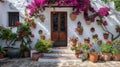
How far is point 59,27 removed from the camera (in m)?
15.9

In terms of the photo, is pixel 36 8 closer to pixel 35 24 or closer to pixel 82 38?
pixel 35 24

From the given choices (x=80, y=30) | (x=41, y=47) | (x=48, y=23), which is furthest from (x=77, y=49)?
(x=48, y=23)

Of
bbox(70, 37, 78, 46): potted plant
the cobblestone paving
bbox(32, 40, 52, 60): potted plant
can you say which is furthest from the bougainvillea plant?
bbox(70, 37, 78, 46): potted plant

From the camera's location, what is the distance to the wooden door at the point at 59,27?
15.8 meters

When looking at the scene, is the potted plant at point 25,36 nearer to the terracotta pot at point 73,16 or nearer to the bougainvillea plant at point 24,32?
the bougainvillea plant at point 24,32

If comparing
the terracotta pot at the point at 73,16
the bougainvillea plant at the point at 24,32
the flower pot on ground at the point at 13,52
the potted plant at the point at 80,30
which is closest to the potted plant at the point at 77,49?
the potted plant at the point at 80,30

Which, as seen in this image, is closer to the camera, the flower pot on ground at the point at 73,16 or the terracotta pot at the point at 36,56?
the terracotta pot at the point at 36,56

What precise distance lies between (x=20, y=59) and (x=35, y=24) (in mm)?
2272

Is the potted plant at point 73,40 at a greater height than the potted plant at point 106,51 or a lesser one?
greater

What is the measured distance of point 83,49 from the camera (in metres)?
14.4

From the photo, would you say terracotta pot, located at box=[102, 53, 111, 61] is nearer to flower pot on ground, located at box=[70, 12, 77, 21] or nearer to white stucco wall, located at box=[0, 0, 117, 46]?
white stucco wall, located at box=[0, 0, 117, 46]

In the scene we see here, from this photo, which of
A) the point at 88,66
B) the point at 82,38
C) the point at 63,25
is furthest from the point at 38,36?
the point at 88,66

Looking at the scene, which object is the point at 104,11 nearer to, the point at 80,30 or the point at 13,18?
the point at 80,30

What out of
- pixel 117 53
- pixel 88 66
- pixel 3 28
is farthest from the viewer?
pixel 3 28
